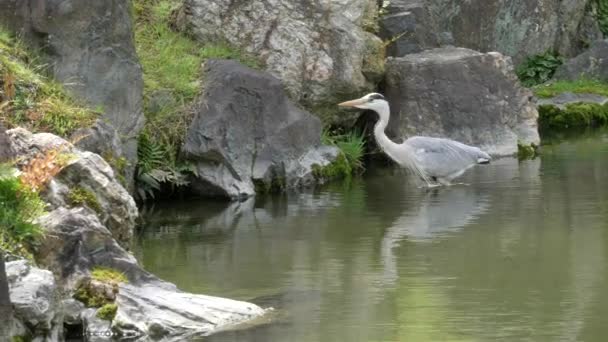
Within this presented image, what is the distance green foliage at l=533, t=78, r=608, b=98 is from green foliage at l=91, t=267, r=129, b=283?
11953 millimetres

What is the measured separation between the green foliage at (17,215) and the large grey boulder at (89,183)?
74 cm

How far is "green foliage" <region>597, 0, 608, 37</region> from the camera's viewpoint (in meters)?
23.1

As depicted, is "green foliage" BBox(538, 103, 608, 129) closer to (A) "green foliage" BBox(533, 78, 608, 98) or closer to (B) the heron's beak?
(A) "green foliage" BBox(533, 78, 608, 98)

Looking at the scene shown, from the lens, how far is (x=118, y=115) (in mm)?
13305

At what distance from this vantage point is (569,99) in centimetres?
1995

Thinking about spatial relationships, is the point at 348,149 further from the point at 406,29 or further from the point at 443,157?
the point at 406,29

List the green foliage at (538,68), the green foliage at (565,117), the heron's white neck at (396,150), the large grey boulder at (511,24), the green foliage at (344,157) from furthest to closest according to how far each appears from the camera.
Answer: the green foliage at (538,68) → the large grey boulder at (511,24) → the green foliage at (565,117) → the green foliage at (344,157) → the heron's white neck at (396,150)

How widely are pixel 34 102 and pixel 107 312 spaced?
12.9 ft

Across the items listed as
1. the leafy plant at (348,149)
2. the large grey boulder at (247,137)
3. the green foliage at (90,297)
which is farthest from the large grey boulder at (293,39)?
the green foliage at (90,297)

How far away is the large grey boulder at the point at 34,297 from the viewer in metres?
7.90

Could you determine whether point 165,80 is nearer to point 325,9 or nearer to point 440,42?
point 325,9

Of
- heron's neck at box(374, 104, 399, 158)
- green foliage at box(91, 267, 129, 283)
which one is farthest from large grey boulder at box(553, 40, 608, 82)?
green foliage at box(91, 267, 129, 283)

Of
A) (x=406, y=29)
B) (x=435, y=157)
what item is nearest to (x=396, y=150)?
(x=435, y=157)

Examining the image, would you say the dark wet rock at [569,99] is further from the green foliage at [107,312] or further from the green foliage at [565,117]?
the green foliage at [107,312]
